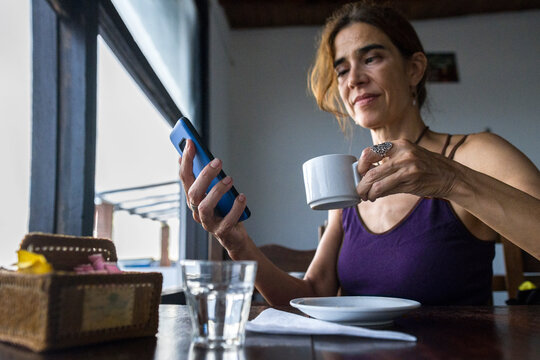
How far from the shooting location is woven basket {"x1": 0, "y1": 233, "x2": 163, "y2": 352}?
435 millimetres

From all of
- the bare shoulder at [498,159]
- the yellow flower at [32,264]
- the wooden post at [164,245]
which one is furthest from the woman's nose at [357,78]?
the wooden post at [164,245]

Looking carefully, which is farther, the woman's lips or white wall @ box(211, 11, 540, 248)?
white wall @ box(211, 11, 540, 248)

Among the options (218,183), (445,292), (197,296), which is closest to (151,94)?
(218,183)

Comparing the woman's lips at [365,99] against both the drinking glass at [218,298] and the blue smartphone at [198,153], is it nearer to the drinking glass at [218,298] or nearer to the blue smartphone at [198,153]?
the blue smartphone at [198,153]

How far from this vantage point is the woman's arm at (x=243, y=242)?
808mm

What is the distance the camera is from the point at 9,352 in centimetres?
45

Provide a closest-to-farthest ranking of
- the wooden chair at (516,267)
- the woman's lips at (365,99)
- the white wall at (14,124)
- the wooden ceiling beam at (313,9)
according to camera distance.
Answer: the white wall at (14,124), the woman's lips at (365,99), the wooden chair at (516,267), the wooden ceiling beam at (313,9)

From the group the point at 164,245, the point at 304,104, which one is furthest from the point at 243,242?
the point at 304,104

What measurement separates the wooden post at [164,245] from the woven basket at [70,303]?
65.0 inches

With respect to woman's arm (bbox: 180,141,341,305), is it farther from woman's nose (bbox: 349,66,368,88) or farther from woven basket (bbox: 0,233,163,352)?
woman's nose (bbox: 349,66,368,88)

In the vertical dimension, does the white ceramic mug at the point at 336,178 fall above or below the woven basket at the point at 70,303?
above

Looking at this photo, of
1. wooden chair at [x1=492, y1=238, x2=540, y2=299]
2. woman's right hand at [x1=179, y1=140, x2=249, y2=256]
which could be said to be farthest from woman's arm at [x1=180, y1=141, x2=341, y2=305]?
wooden chair at [x1=492, y1=238, x2=540, y2=299]

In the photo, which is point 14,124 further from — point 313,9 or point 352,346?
point 313,9

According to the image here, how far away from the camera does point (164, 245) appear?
7.23ft
